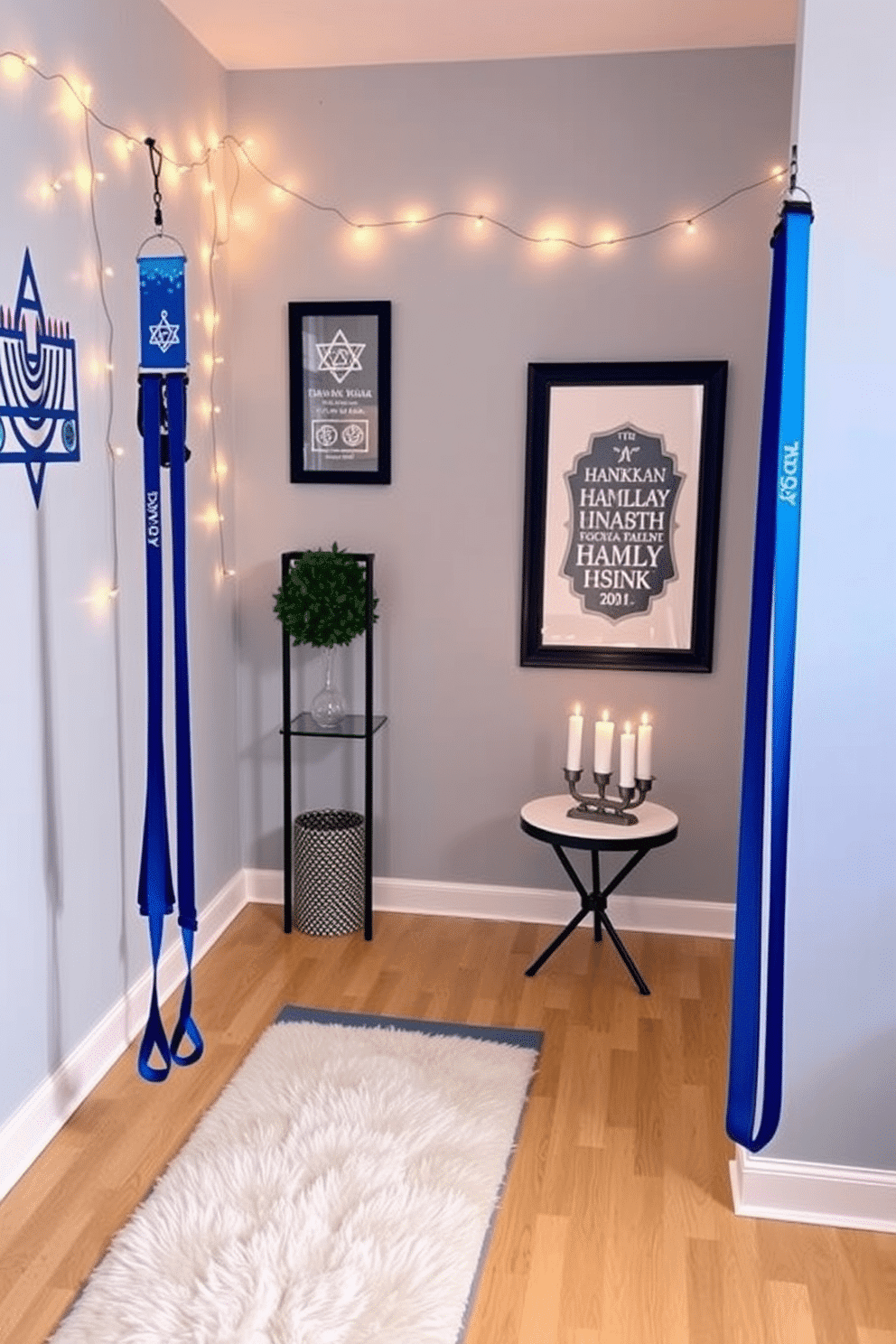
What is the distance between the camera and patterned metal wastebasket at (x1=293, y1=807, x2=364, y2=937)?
3.92 m

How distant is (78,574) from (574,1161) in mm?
1735

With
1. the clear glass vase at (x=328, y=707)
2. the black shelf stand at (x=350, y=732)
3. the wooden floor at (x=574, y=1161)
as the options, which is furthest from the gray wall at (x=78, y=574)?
the clear glass vase at (x=328, y=707)

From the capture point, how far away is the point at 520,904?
13.5ft

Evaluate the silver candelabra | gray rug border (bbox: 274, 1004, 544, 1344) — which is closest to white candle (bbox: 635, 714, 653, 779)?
the silver candelabra

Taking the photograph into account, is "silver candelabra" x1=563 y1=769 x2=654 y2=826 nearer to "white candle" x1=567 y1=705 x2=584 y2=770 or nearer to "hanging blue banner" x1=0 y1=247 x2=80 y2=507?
"white candle" x1=567 y1=705 x2=584 y2=770

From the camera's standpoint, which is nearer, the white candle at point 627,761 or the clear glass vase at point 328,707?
the white candle at point 627,761

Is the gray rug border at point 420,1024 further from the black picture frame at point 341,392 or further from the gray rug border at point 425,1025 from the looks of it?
the black picture frame at point 341,392

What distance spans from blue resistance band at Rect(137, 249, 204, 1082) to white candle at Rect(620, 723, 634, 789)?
4.46 ft

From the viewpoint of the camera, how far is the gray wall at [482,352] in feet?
12.1

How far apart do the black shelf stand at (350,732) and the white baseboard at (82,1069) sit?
0.31 m

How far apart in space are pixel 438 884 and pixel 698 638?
1.18 m

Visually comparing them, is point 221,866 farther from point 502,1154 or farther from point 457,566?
point 502,1154

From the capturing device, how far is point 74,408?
2859 mm

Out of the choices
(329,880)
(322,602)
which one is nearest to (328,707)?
(322,602)
